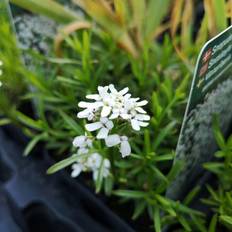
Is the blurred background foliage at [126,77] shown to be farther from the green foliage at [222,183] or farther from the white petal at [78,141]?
the white petal at [78,141]

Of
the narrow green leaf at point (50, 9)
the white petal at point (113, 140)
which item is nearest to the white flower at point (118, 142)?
the white petal at point (113, 140)

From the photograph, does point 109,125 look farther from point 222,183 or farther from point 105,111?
point 222,183

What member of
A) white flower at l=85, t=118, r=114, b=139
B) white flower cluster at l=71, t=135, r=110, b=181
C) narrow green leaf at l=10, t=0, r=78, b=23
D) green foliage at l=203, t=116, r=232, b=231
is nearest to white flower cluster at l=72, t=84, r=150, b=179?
white flower at l=85, t=118, r=114, b=139

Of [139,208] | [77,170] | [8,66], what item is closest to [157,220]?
[139,208]

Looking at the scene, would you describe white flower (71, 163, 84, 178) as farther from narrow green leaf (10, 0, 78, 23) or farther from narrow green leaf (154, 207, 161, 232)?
narrow green leaf (10, 0, 78, 23)

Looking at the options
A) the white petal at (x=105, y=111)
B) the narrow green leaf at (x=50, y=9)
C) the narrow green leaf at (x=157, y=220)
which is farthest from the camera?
the narrow green leaf at (x=50, y=9)

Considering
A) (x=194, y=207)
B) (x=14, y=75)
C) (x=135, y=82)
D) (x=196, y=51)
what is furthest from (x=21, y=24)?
(x=194, y=207)
